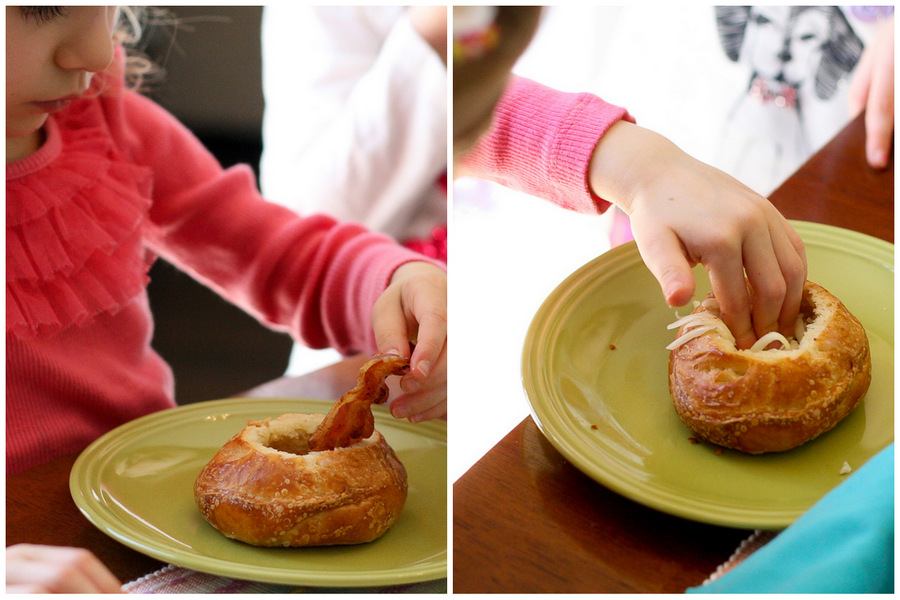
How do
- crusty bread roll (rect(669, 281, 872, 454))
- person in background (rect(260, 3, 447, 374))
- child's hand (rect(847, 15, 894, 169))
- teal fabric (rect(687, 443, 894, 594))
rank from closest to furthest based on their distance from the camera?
teal fabric (rect(687, 443, 894, 594)) → crusty bread roll (rect(669, 281, 872, 454)) → child's hand (rect(847, 15, 894, 169)) → person in background (rect(260, 3, 447, 374))

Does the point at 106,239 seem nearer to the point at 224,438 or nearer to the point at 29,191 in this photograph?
the point at 29,191

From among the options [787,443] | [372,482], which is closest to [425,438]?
[372,482]

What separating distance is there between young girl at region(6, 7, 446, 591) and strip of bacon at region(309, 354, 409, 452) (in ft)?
0.09

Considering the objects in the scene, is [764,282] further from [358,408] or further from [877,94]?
[877,94]

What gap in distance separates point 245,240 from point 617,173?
1.72 ft

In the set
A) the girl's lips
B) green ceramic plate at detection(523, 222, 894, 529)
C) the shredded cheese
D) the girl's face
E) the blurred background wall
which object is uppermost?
the girl's face

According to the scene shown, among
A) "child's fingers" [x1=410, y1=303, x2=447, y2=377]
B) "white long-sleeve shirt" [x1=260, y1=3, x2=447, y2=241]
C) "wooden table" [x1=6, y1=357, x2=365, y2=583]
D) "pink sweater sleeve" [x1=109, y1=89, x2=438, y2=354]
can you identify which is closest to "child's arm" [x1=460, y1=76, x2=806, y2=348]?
"child's fingers" [x1=410, y1=303, x2=447, y2=377]

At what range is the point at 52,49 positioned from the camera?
0.53 m

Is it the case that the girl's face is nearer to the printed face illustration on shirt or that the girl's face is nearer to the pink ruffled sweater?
the pink ruffled sweater

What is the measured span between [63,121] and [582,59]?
49 centimetres

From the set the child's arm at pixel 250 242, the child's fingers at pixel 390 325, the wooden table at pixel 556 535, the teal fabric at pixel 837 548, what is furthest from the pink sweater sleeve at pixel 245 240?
the teal fabric at pixel 837 548

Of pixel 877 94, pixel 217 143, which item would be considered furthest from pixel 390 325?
pixel 217 143

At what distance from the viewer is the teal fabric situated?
37 cm

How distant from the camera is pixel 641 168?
499 millimetres
